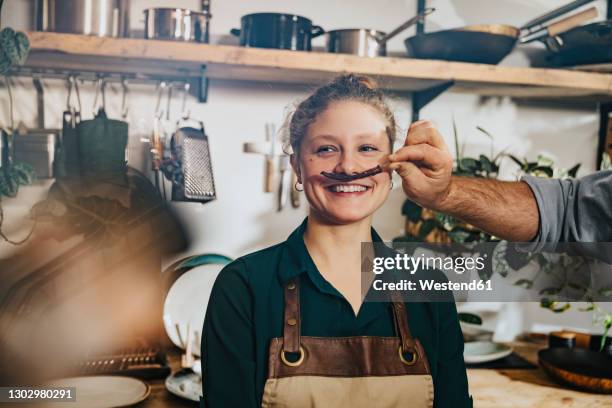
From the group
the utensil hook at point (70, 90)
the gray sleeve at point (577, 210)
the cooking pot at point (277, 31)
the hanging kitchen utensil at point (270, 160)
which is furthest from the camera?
the hanging kitchen utensil at point (270, 160)

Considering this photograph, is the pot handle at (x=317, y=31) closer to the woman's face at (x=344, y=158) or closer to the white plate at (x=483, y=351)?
the woman's face at (x=344, y=158)

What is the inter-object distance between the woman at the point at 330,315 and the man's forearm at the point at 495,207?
175mm

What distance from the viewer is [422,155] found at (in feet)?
3.48

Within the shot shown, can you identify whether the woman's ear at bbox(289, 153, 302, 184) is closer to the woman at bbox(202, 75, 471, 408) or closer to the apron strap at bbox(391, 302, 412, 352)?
the woman at bbox(202, 75, 471, 408)

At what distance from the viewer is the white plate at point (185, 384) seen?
4.29 ft

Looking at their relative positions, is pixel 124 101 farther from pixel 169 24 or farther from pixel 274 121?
pixel 274 121

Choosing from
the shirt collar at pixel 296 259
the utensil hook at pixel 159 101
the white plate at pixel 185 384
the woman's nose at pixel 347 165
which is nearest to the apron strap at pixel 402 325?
the shirt collar at pixel 296 259

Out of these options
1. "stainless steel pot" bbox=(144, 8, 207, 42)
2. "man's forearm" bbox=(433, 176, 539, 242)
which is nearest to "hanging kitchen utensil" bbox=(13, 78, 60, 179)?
"stainless steel pot" bbox=(144, 8, 207, 42)

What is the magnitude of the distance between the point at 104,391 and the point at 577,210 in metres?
1.20

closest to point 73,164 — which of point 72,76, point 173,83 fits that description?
point 72,76

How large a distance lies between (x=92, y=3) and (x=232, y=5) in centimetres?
45

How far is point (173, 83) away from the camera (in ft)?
5.51

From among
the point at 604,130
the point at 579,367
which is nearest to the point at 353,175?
the point at 579,367

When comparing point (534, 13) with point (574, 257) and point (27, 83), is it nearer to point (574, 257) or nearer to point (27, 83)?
point (574, 257)
